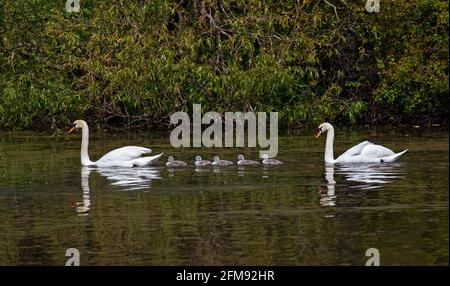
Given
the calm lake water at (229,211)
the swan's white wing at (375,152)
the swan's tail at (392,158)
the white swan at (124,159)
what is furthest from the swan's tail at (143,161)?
the swan's tail at (392,158)

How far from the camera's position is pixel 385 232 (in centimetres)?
1588

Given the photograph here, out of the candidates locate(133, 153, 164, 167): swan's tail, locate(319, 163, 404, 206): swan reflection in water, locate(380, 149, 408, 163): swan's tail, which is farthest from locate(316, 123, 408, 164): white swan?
locate(133, 153, 164, 167): swan's tail

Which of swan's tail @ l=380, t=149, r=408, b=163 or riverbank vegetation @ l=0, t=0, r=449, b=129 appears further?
riverbank vegetation @ l=0, t=0, r=449, b=129

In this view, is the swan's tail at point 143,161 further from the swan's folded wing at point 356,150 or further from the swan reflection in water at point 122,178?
the swan's folded wing at point 356,150

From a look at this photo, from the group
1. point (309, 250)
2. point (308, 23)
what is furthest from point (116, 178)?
point (308, 23)

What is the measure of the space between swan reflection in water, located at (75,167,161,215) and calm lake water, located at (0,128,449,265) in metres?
0.02

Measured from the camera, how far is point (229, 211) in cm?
1828

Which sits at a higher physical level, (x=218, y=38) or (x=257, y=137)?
(x=218, y=38)

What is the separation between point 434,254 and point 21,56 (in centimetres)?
2218

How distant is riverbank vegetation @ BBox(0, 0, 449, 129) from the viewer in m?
32.0

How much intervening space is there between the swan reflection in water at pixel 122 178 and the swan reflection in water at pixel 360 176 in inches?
121

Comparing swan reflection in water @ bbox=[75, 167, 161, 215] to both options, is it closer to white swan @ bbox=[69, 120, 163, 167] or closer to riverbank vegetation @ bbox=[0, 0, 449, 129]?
white swan @ bbox=[69, 120, 163, 167]

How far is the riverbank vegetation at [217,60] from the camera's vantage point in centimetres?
3203
